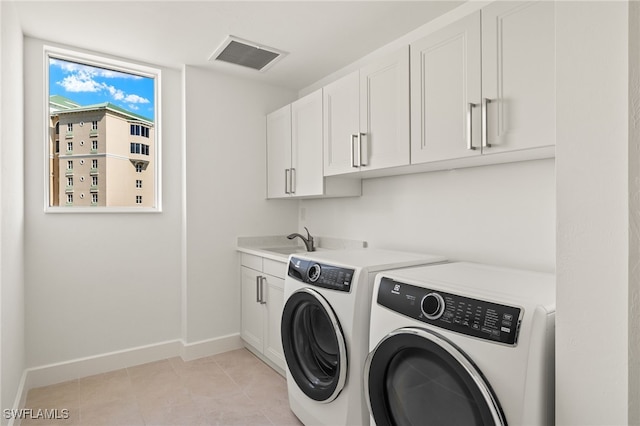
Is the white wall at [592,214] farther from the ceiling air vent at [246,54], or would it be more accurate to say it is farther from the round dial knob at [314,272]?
the ceiling air vent at [246,54]

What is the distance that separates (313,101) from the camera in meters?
2.72

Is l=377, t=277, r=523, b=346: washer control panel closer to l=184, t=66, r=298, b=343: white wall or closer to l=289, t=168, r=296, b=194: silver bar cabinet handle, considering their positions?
l=289, t=168, r=296, b=194: silver bar cabinet handle

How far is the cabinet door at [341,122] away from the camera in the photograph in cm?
231

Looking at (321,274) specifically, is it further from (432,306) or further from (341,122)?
(341,122)

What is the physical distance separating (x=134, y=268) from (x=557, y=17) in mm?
3040

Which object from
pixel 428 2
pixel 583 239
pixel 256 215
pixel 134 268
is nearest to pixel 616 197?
pixel 583 239

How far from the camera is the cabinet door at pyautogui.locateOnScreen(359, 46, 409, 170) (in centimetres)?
197

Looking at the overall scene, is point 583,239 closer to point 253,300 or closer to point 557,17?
point 557,17

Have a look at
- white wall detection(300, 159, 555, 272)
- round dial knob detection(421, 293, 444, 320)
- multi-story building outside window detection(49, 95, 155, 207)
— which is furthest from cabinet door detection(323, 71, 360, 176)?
multi-story building outside window detection(49, 95, 155, 207)

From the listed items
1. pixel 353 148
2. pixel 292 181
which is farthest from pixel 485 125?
pixel 292 181

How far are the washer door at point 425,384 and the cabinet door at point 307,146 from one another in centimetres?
145

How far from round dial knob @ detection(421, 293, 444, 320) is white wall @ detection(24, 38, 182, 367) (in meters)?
2.39

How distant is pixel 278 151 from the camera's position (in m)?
3.19

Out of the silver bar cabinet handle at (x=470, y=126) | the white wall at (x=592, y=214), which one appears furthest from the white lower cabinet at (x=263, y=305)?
the white wall at (x=592, y=214)
